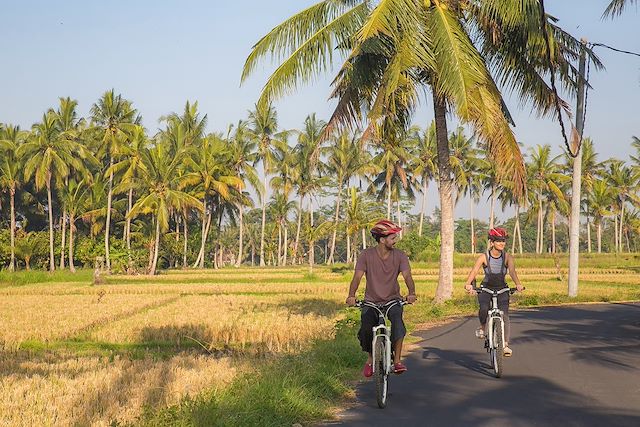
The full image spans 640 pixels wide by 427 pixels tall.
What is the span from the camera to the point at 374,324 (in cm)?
743

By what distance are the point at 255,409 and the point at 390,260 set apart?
2.10 m

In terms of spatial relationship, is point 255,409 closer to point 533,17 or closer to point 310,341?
point 310,341

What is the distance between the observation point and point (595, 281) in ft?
111

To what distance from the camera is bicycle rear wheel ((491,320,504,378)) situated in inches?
333

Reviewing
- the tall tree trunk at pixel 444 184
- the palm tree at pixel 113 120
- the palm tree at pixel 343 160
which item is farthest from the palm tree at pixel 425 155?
the tall tree trunk at pixel 444 184

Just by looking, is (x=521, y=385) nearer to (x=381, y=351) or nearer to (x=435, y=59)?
(x=381, y=351)

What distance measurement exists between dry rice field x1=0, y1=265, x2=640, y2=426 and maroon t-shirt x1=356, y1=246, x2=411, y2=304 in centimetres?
194

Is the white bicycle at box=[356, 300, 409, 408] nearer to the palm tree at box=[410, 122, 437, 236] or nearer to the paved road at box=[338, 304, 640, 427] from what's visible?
the paved road at box=[338, 304, 640, 427]

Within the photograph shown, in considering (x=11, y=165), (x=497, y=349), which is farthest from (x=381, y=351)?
(x=11, y=165)

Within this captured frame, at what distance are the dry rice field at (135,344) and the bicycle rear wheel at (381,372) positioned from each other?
5.84ft

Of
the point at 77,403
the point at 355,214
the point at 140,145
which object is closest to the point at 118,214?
the point at 140,145

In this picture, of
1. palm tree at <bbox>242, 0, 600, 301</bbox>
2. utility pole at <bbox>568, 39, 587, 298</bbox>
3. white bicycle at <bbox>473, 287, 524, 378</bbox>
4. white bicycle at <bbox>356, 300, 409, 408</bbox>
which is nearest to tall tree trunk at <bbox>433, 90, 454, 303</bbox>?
palm tree at <bbox>242, 0, 600, 301</bbox>

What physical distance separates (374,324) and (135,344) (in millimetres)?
8176

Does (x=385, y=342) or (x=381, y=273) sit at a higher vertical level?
(x=381, y=273)
